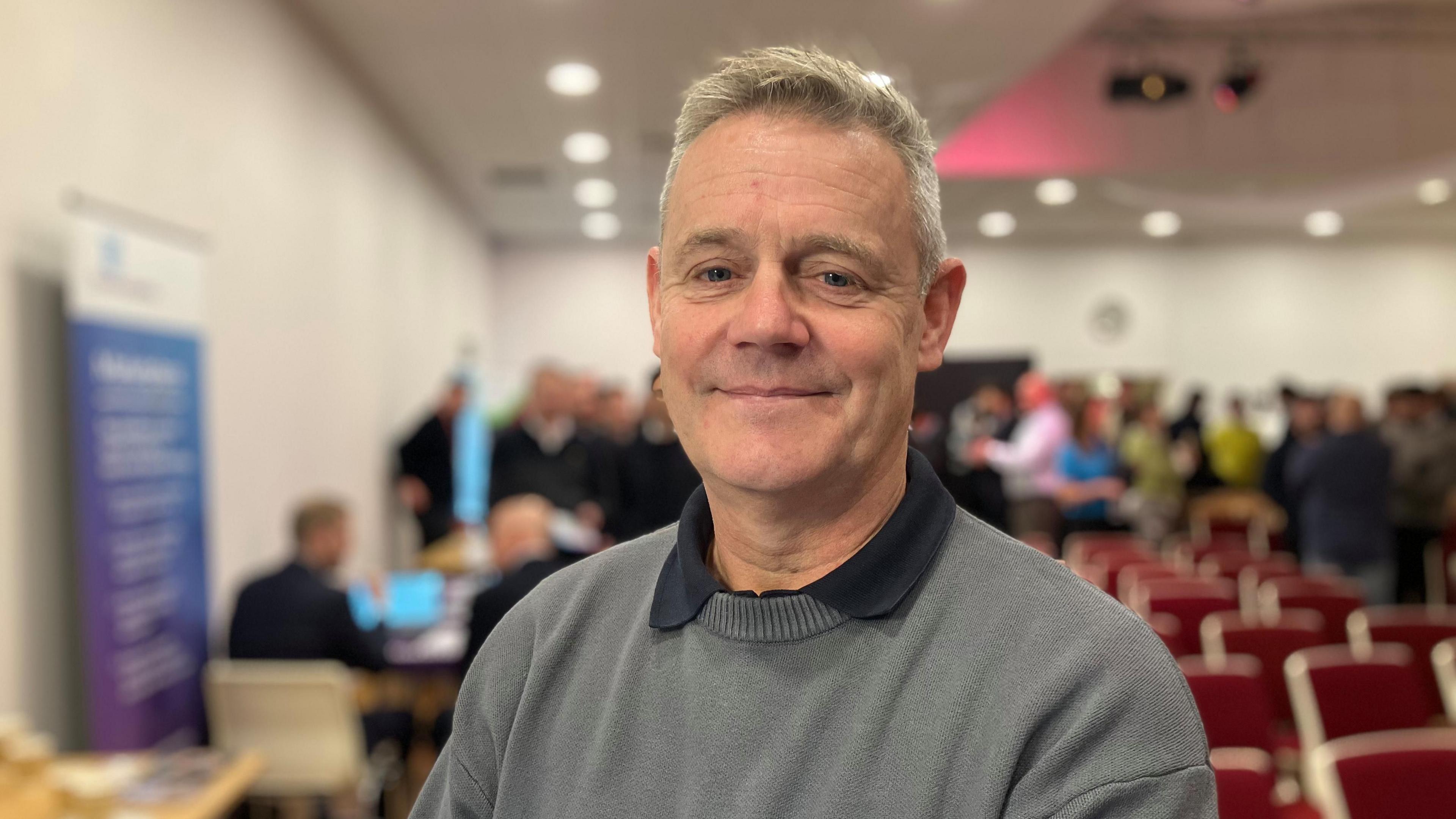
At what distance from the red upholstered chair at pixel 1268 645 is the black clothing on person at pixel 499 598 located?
Result: 220 centimetres

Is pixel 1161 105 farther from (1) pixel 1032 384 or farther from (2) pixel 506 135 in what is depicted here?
(2) pixel 506 135

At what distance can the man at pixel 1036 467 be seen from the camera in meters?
7.31

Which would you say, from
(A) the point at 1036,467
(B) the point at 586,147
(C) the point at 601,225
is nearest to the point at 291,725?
(A) the point at 1036,467

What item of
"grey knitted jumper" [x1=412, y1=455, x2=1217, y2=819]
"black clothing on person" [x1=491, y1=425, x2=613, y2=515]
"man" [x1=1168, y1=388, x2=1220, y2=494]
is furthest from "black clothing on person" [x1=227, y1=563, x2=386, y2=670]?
"man" [x1=1168, y1=388, x2=1220, y2=494]

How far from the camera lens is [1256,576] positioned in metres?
5.62

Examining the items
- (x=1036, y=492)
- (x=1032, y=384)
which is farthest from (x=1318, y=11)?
(x=1036, y=492)

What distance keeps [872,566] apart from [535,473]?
5.83 meters

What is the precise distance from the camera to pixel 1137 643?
0.88m

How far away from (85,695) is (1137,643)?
3.33 m

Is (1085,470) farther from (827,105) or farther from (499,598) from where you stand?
(827,105)

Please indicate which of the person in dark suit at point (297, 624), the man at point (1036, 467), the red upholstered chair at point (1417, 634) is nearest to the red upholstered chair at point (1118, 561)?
the man at point (1036, 467)

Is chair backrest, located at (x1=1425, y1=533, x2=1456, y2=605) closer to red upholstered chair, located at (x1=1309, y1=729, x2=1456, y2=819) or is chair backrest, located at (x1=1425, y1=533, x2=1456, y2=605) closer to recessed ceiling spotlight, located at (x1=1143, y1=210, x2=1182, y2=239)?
recessed ceiling spotlight, located at (x1=1143, y1=210, x2=1182, y2=239)

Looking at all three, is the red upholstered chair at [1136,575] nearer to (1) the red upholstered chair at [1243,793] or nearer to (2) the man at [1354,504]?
(2) the man at [1354,504]

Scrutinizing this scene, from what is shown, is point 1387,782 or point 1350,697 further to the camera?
point 1350,697
